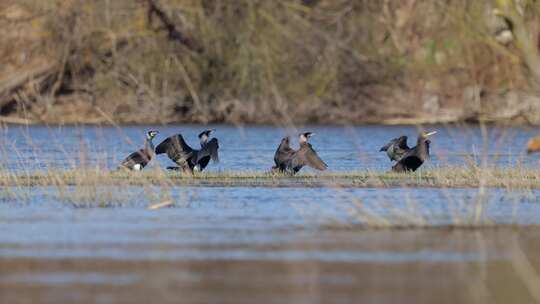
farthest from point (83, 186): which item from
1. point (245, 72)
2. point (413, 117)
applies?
point (413, 117)

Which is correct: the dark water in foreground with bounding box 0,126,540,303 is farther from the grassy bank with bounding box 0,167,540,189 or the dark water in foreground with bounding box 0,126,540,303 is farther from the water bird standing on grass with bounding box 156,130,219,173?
the water bird standing on grass with bounding box 156,130,219,173

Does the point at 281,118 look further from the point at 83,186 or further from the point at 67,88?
the point at 83,186

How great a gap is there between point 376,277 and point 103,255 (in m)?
2.47

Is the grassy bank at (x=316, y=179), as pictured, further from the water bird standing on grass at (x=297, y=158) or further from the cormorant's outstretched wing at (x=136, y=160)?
the cormorant's outstretched wing at (x=136, y=160)

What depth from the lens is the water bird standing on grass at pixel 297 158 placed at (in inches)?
750

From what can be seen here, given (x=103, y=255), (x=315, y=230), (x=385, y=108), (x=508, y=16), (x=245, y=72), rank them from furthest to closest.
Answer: (x=385, y=108) → (x=245, y=72) → (x=508, y=16) → (x=315, y=230) → (x=103, y=255)

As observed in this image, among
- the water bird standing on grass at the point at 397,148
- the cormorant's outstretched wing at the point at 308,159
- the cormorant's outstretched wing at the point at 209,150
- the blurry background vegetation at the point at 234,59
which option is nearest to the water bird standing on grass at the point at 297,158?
the cormorant's outstretched wing at the point at 308,159

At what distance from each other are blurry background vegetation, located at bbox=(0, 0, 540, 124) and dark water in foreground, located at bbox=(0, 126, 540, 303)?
1808cm

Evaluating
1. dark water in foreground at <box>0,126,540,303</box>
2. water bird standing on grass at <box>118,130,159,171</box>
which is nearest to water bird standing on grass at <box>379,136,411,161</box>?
dark water in foreground at <box>0,126,540,303</box>

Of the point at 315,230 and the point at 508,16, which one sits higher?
the point at 508,16

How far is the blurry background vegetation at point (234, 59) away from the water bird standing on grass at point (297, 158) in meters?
14.9

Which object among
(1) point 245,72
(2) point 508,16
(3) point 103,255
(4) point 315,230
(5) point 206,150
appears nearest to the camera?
(3) point 103,255

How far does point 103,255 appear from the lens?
11.4 meters

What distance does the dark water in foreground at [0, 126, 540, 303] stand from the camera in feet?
31.6
